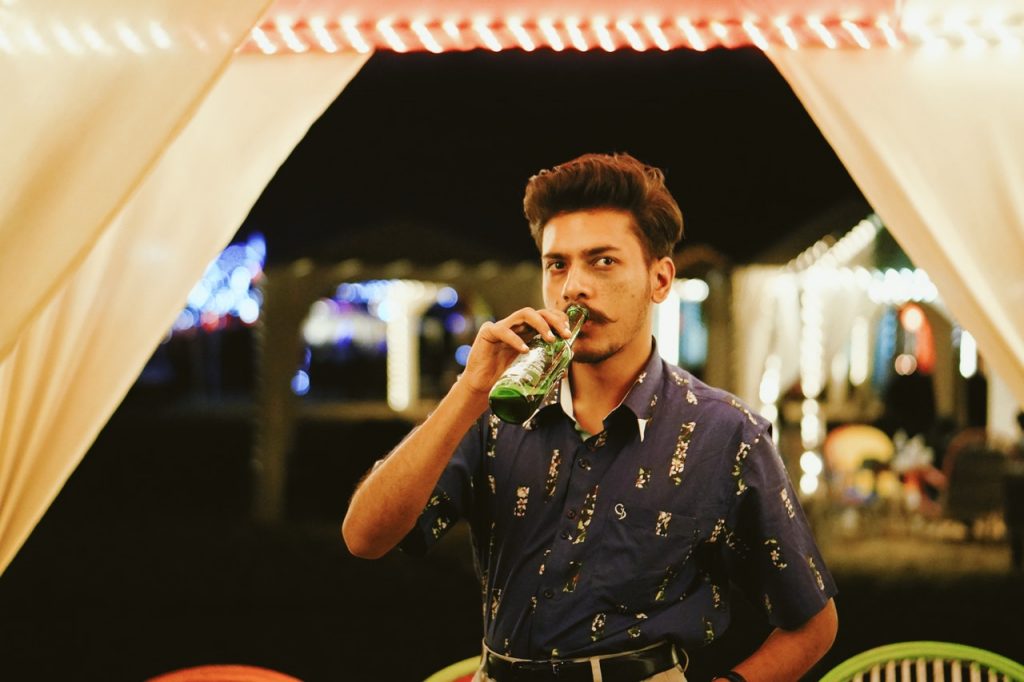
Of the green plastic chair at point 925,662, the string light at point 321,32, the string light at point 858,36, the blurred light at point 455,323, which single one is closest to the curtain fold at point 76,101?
the string light at point 321,32

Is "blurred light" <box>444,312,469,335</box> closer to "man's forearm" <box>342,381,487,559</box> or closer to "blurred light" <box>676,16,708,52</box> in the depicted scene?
"blurred light" <box>676,16,708,52</box>

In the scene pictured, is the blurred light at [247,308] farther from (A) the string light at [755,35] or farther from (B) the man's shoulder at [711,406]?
(B) the man's shoulder at [711,406]

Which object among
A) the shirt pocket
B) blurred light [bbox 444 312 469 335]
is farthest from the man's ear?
blurred light [bbox 444 312 469 335]

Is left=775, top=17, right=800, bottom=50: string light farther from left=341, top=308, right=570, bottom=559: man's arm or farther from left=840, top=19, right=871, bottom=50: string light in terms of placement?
left=341, top=308, right=570, bottom=559: man's arm

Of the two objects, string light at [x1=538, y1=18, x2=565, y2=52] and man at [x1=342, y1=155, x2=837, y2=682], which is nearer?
man at [x1=342, y1=155, x2=837, y2=682]

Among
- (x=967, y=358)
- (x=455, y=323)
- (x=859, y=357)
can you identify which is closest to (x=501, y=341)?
(x=967, y=358)

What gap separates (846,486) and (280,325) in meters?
6.15

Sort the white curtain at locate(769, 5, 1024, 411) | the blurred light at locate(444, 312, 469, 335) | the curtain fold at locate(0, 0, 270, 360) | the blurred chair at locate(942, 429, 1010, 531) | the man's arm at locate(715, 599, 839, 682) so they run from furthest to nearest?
the blurred light at locate(444, 312, 469, 335), the blurred chair at locate(942, 429, 1010, 531), the white curtain at locate(769, 5, 1024, 411), the man's arm at locate(715, 599, 839, 682), the curtain fold at locate(0, 0, 270, 360)

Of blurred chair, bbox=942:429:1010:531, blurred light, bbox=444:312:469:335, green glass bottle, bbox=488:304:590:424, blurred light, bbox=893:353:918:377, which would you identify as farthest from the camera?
blurred light, bbox=444:312:469:335

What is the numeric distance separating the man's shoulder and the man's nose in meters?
0.30

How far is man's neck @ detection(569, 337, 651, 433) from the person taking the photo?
1.89 m

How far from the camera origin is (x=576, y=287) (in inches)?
69.1

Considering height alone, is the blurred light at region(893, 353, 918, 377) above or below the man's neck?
above

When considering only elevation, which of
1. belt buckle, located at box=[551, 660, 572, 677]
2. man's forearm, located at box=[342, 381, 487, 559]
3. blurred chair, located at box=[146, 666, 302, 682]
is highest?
man's forearm, located at box=[342, 381, 487, 559]
